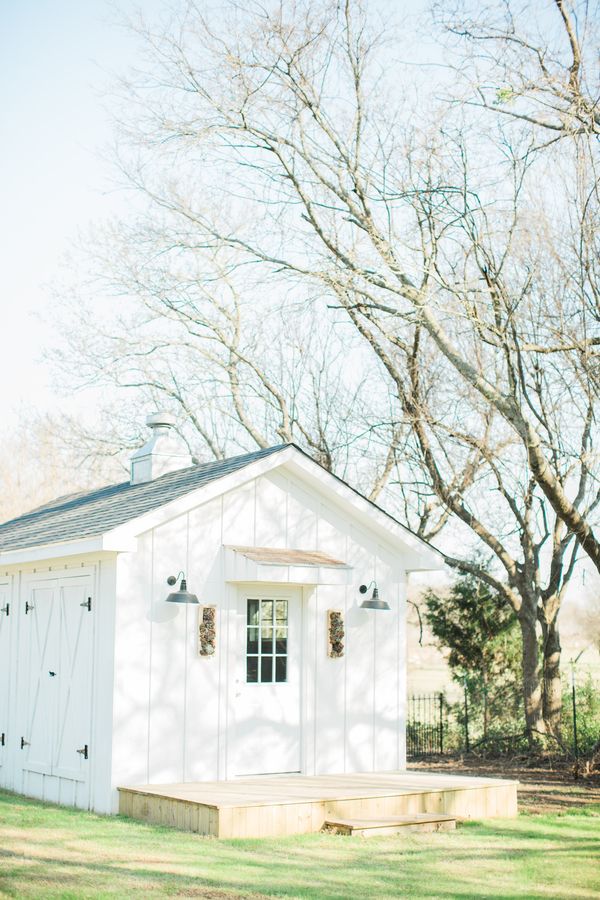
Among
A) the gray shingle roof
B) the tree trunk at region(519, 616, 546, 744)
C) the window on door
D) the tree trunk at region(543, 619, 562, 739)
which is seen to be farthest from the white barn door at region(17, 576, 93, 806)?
the tree trunk at region(543, 619, 562, 739)

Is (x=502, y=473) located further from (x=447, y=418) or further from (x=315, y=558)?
(x=315, y=558)

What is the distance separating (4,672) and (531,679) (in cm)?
921

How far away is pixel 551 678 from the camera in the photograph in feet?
55.8

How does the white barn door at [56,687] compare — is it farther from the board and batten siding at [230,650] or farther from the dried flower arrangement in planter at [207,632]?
the dried flower arrangement in planter at [207,632]

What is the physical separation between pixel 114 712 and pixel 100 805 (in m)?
0.91

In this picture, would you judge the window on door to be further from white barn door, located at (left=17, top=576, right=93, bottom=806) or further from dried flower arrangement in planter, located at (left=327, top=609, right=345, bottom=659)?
white barn door, located at (left=17, top=576, right=93, bottom=806)

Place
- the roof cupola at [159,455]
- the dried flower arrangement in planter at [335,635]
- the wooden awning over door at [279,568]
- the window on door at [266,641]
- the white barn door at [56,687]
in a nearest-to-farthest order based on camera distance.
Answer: the white barn door at [56,687] → the wooden awning over door at [279,568] → the window on door at [266,641] → the dried flower arrangement in planter at [335,635] → the roof cupola at [159,455]

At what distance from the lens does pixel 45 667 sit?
10844 millimetres

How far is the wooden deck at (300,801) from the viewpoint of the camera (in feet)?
27.1

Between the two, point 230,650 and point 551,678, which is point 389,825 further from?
point 551,678

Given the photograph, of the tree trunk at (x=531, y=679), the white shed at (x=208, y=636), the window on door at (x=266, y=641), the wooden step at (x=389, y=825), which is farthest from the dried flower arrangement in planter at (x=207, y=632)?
the tree trunk at (x=531, y=679)

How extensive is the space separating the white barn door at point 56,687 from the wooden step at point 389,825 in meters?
2.68

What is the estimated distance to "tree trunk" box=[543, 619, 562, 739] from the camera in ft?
55.6

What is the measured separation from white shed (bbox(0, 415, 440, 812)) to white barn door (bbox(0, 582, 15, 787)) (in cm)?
3
